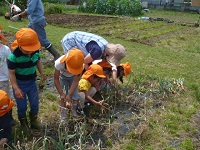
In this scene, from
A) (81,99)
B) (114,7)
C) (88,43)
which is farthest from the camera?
(114,7)

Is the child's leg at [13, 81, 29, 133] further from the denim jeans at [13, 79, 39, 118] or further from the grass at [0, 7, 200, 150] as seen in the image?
the grass at [0, 7, 200, 150]

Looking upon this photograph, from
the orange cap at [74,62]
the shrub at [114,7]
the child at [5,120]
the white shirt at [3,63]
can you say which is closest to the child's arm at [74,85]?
the orange cap at [74,62]

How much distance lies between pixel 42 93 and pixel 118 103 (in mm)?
1198

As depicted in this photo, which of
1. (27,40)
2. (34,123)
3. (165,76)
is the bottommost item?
(165,76)

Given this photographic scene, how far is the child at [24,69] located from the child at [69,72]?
271 millimetres

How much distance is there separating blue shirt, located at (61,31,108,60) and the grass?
0.86m

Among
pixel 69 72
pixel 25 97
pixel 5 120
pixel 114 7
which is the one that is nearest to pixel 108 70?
pixel 69 72

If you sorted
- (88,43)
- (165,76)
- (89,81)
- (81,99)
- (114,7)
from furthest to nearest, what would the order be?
(114,7) → (165,76) → (88,43) → (89,81) → (81,99)

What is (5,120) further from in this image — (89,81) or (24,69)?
(89,81)

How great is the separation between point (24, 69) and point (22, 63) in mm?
79

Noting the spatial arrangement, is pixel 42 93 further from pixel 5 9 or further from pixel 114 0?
pixel 114 0

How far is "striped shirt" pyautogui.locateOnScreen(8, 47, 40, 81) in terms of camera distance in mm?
2810

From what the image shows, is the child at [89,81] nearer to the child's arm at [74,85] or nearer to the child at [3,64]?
the child's arm at [74,85]

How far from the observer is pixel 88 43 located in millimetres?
3889
